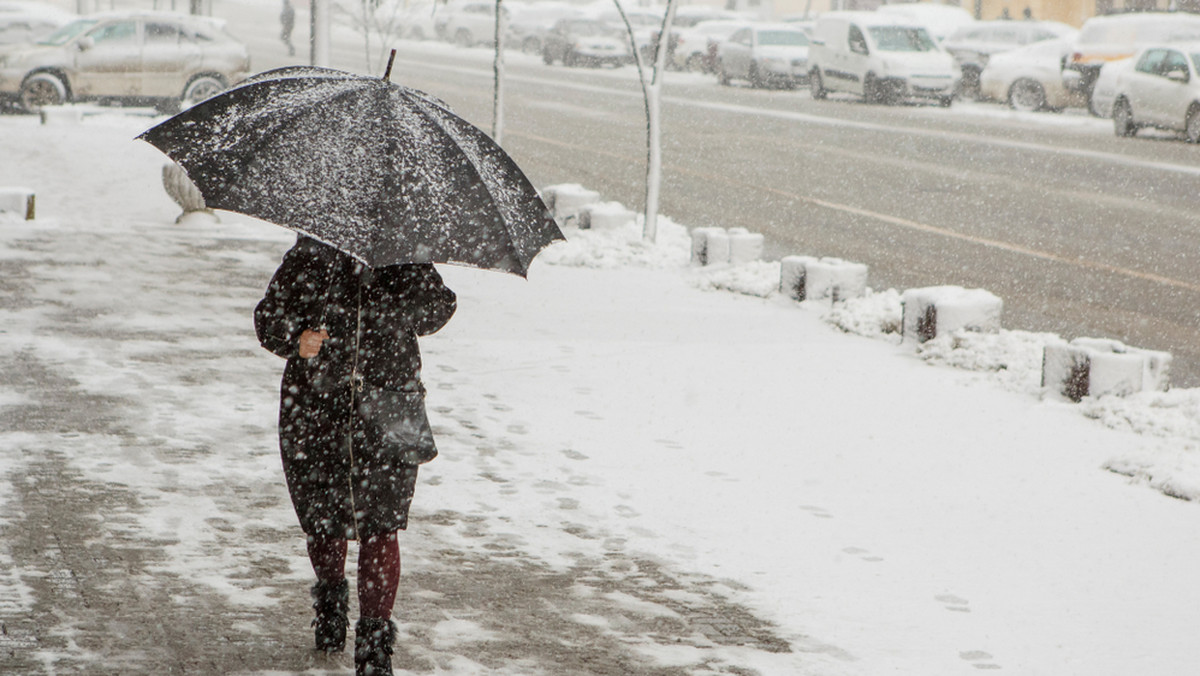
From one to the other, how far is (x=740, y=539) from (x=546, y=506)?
736 mm

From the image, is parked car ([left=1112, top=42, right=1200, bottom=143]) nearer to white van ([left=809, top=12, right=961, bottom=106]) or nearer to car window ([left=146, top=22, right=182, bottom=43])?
white van ([left=809, top=12, right=961, bottom=106])

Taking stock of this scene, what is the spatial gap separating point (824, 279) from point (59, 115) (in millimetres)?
13391

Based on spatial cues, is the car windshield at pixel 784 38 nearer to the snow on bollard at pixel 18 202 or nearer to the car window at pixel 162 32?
the car window at pixel 162 32

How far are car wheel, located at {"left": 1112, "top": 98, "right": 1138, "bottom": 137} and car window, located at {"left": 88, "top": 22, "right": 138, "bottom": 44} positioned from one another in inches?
601

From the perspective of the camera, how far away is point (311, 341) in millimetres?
3473

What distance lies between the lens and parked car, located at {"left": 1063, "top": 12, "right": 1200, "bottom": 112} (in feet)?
85.8

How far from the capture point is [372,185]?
3.35 metres

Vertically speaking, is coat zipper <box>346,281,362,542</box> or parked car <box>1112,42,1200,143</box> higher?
parked car <box>1112,42,1200,143</box>

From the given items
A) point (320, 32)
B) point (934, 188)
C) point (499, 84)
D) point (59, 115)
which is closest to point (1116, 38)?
point (934, 188)

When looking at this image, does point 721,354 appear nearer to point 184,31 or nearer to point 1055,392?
point 1055,392


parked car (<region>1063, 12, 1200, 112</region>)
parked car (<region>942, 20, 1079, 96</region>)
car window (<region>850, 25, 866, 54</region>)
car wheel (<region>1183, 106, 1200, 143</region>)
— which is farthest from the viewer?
parked car (<region>942, 20, 1079, 96</region>)

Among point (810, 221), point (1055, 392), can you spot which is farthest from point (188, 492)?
point (810, 221)

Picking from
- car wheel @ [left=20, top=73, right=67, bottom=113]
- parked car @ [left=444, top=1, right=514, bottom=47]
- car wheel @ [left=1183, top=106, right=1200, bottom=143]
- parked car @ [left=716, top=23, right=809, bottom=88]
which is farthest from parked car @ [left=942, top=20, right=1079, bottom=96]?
car wheel @ [left=20, top=73, right=67, bottom=113]

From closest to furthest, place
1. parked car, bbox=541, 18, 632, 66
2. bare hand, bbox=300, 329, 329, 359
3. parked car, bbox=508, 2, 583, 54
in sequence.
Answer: bare hand, bbox=300, 329, 329, 359, parked car, bbox=541, 18, 632, 66, parked car, bbox=508, 2, 583, 54
